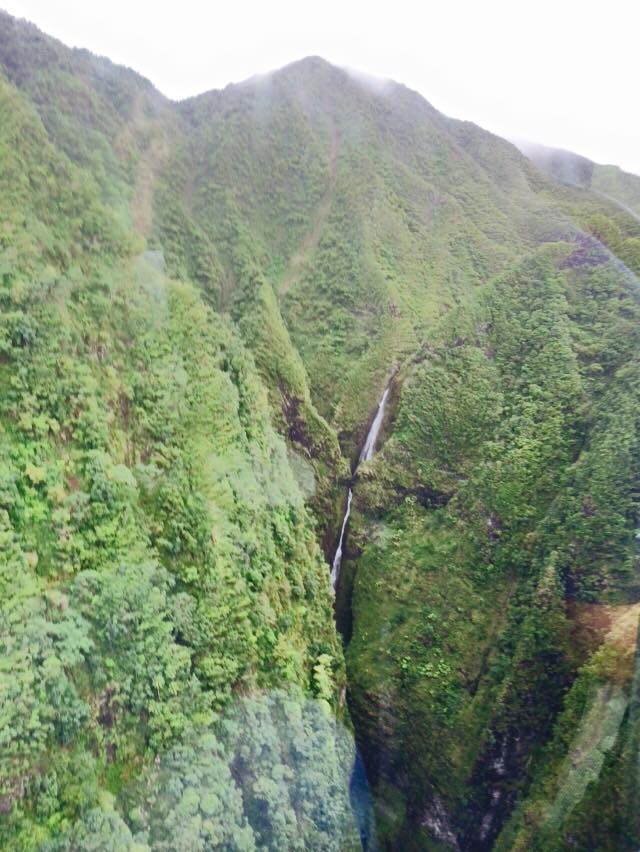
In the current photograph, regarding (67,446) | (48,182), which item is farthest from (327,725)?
(48,182)

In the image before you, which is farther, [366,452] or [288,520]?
[366,452]

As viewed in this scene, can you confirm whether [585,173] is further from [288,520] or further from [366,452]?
[288,520]

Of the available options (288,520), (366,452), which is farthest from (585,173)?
(288,520)

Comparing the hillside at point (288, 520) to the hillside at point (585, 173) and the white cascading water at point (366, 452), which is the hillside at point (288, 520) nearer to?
the white cascading water at point (366, 452)

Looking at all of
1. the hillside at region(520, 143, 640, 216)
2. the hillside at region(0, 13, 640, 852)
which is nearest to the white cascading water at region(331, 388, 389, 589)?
the hillside at region(0, 13, 640, 852)

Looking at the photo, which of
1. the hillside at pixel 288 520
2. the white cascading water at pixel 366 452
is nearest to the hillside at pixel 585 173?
the hillside at pixel 288 520

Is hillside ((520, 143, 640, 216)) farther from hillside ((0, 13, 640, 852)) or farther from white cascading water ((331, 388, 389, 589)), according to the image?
white cascading water ((331, 388, 389, 589))
